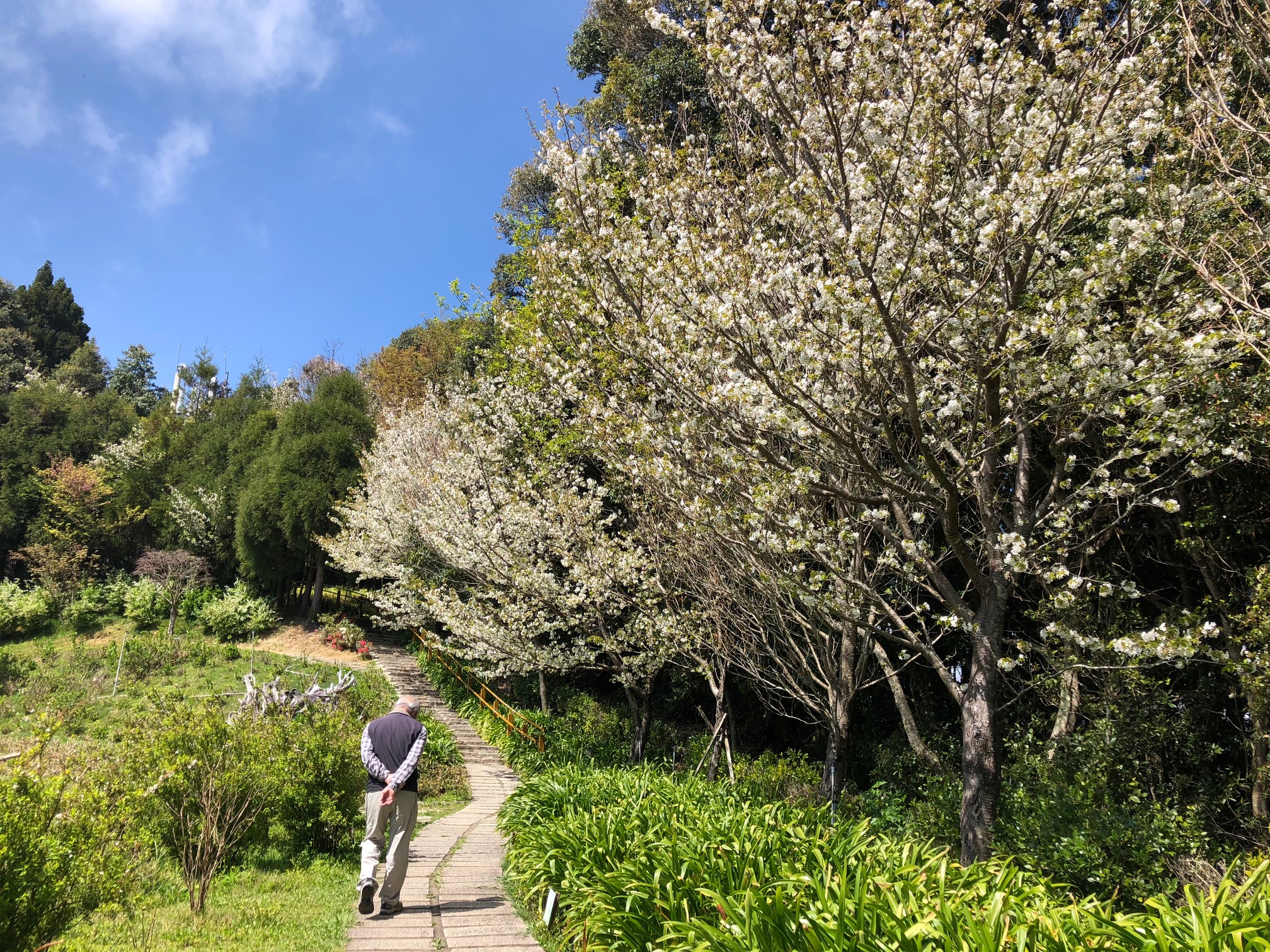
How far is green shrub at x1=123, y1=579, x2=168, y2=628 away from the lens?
24.0 m

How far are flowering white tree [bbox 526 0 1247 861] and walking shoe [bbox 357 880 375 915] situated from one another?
3330 millimetres

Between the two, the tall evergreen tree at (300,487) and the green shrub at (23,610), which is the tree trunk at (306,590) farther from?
the green shrub at (23,610)

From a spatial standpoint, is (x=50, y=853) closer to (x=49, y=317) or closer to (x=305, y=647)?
(x=305, y=647)

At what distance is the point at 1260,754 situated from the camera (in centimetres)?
567

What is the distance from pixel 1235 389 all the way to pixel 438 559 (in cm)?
1547

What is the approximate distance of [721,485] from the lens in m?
5.72

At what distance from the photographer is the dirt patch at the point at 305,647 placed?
815 inches

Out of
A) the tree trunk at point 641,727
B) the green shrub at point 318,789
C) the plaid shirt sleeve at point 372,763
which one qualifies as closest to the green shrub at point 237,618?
the tree trunk at point 641,727

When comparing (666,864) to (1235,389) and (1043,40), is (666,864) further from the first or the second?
(1043,40)

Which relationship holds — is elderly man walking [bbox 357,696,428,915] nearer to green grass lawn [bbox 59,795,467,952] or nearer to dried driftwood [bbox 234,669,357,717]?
green grass lawn [bbox 59,795,467,952]

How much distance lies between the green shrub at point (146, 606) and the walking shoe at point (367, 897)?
23920 millimetres

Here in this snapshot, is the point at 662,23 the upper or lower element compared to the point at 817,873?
Result: upper

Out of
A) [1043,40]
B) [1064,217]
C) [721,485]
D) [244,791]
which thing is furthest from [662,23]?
[244,791]

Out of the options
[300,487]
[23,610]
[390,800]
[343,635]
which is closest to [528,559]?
[390,800]
